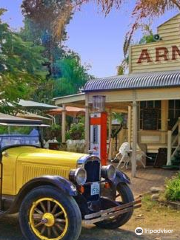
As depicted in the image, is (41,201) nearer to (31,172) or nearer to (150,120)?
(31,172)

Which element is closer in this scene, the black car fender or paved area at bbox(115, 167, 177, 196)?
the black car fender

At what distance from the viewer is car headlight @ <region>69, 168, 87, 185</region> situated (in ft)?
18.5

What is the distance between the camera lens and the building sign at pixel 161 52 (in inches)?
504

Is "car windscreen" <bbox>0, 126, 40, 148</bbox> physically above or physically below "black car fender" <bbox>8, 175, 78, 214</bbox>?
above

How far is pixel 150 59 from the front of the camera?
13.2 meters

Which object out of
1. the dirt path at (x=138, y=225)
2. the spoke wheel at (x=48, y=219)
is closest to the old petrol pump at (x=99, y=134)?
the dirt path at (x=138, y=225)

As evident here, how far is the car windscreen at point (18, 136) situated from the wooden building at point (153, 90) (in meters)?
5.33

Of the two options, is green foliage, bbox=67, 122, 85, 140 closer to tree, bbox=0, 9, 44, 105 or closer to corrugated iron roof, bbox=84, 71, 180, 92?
tree, bbox=0, 9, 44, 105

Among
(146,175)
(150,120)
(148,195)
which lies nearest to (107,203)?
(148,195)

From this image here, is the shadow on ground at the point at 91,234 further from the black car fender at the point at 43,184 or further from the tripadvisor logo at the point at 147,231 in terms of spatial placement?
the black car fender at the point at 43,184

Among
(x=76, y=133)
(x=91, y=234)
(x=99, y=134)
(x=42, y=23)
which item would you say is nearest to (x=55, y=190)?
(x=91, y=234)

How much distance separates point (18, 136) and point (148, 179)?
591cm

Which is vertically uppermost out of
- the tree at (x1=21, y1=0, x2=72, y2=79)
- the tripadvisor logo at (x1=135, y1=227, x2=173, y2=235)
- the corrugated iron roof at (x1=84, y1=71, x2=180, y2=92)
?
the tree at (x1=21, y1=0, x2=72, y2=79)

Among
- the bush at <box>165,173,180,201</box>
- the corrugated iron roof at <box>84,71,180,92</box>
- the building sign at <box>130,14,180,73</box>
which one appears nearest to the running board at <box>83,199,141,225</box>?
the bush at <box>165,173,180,201</box>
